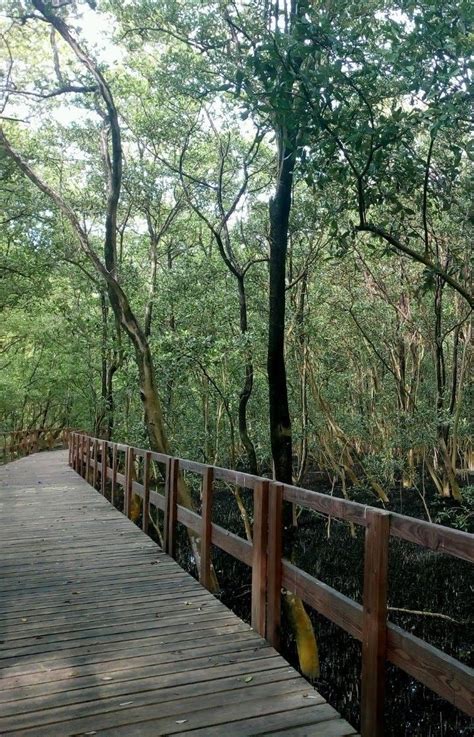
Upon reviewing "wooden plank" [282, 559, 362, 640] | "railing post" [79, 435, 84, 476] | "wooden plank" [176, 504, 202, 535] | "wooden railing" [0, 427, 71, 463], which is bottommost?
"wooden railing" [0, 427, 71, 463]

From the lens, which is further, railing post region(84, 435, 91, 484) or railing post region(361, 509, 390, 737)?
railing post region(84, 435, 91, 484)

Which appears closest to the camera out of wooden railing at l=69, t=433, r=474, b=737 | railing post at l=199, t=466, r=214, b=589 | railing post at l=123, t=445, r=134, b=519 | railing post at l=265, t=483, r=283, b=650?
wooden railing at l=69, t=433, r=474, b=737

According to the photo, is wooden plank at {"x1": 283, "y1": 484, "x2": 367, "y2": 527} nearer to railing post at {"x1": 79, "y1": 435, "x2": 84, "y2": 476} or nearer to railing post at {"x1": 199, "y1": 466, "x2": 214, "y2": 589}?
railing post at {"x1": 199, "y1": 466, "x2": 214, "y2": 589}

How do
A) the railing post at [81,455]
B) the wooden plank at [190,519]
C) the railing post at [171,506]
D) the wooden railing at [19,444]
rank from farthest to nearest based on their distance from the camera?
1. the wooden railing at [19,444]
2. the railing post at [81,455]
3. the railing post at [171,506]
4. the wooden plank at [190,519]

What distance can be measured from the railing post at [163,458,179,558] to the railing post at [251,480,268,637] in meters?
2.21

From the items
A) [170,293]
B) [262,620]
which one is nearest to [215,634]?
[262,620]

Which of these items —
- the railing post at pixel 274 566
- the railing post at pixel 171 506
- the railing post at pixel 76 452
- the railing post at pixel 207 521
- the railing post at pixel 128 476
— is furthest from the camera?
the railing post at pixel 76 452

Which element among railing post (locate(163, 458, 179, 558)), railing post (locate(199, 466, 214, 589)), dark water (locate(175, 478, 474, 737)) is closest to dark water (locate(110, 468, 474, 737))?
dark water (locate(175, 478, 474, 737))

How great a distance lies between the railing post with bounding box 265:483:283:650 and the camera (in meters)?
3.60

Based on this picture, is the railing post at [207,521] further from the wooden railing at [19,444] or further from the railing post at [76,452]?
the wooden railing at [19,444]

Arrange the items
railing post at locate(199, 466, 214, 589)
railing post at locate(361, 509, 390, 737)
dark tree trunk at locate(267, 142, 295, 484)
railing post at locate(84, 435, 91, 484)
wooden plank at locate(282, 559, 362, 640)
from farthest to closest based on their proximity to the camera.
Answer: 1. railing post at locate(84, 435, 91, 484)
2. dark tree trunk at locate(267, 142, 295, 484)
3. railing post at locate(199, 466, 214, 589)
4. wooden plank at locate(282, 559, 362, 640)
5. railing post at locate(361, 509, 390, 737)

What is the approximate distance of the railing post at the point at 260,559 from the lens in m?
3.74

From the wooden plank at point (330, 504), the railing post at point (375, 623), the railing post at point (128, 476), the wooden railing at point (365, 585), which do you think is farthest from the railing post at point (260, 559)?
the railing post at point (128, 476)

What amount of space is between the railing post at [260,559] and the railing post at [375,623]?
1.15m
